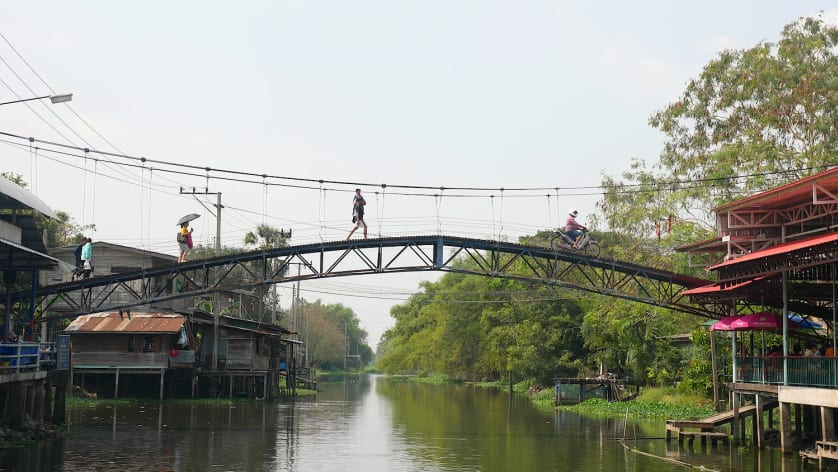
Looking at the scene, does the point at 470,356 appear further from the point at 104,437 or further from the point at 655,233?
the point at 104,437

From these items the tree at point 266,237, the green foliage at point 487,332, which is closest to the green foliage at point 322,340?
the green foliage at point 487,332

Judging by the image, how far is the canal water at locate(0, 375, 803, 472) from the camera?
25344 mm

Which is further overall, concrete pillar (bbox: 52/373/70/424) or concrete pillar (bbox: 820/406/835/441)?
concrete pillar (bbox: 52/373/70/424)

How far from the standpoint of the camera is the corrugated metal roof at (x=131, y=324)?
1937 inches

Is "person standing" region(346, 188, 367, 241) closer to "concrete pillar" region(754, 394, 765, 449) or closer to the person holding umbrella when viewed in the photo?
the person holding umbrella

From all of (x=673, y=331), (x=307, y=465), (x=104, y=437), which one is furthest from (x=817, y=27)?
(x=104, y=437)

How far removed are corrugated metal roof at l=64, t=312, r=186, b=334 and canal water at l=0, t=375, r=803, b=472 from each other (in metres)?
4.51

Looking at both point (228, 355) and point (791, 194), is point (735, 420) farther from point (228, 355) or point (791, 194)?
point (228, 355)

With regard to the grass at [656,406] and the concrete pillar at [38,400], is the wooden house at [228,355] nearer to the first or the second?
the grass at [656,406]

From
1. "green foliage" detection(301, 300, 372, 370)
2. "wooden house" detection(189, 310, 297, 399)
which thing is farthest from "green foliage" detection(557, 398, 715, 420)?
"green foliage" detection(301, 300, 372, 370)

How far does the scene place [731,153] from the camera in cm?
4628

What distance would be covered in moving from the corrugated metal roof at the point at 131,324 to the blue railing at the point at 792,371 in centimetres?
3092

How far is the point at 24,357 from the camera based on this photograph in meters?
28.0

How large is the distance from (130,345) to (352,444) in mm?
23399
